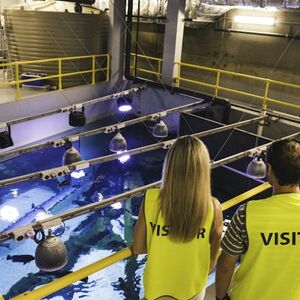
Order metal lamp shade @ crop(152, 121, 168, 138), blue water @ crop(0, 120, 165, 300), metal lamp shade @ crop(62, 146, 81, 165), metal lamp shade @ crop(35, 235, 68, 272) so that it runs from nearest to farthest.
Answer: metal lamp shade @ crop(35, 235, 68, 272) → blue water @ crop(0, 120, 165, 300) → metal lamp shade @ crop(62, 146, 81, 165) → metal lamp shade @ crop(152, 121, 168, 138)

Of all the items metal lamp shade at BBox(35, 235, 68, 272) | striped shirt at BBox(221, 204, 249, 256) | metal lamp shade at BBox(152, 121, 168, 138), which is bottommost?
metal lamp shade at BBox(152, 121, 168, 138)

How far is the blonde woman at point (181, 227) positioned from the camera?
6.05ft

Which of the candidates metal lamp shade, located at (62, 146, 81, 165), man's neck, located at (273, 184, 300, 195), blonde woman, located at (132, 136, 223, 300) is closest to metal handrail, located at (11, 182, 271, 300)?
blonde woman, located at (132, 136, 223, 300)

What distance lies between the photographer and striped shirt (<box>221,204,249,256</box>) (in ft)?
5.75

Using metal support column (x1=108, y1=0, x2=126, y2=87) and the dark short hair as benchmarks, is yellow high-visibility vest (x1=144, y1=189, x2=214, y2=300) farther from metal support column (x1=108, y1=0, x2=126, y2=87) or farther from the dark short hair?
metal support column (x1=108, y1=0, x2=126, y2=87)

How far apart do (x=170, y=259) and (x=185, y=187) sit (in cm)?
44

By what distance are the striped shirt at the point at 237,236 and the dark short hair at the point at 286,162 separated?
0.23m

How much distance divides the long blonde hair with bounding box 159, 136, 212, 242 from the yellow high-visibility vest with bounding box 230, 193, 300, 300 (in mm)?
259

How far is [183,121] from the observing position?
9742mm

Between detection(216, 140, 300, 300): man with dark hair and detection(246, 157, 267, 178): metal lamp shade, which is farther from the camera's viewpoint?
detection(246, 157, 267, 178): metal lamp shade

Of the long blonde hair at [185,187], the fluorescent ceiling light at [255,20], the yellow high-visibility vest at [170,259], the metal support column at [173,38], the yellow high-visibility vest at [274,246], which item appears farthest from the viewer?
the fluorescent ceiling light at [255,20]

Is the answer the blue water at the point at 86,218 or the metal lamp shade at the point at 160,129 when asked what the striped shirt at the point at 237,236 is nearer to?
the blue water at the point at 86,218

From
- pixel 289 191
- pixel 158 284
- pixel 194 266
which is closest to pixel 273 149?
pixel 289 191

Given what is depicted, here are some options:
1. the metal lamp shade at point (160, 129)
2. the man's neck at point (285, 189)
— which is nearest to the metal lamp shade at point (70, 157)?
the metal lamp shade at point (160, 129)
